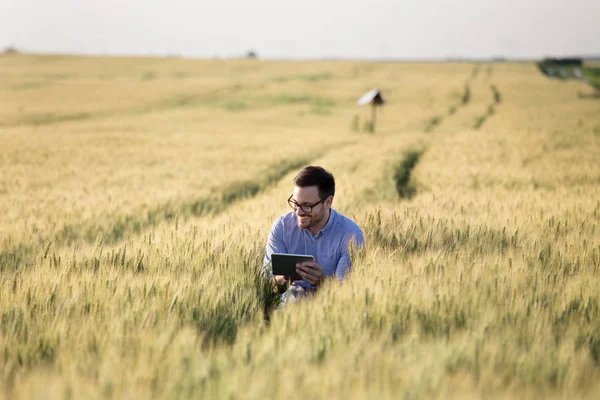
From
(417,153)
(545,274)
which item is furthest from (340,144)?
(545,274)

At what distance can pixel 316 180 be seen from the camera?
3285 millimetres

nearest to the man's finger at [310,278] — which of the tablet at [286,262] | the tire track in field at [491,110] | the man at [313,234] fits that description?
the man at [313,234]

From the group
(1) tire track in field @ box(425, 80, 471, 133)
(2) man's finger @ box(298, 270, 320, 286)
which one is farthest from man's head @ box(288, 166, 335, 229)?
(1) tire track in field @ box(425, 80, 471, 133)

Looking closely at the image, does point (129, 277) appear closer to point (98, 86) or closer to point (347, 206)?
point (347, 206)

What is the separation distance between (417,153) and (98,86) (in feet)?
128

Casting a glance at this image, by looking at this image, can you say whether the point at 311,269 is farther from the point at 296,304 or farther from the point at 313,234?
the point at 296,304

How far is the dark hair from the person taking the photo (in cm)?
329

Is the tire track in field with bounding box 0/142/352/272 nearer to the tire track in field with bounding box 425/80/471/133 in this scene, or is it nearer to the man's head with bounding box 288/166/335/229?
the man's head with bounding box 288/166/335/229

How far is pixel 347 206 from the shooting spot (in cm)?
681

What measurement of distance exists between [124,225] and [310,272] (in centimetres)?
437

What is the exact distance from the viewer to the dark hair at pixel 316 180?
3.29 m

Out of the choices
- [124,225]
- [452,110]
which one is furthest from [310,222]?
[452,110]

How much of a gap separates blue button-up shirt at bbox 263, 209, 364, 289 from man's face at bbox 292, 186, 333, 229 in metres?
0.19

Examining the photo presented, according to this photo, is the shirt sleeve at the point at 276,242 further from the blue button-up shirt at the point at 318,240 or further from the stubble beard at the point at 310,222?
the stubble beard at the point at 310,222
